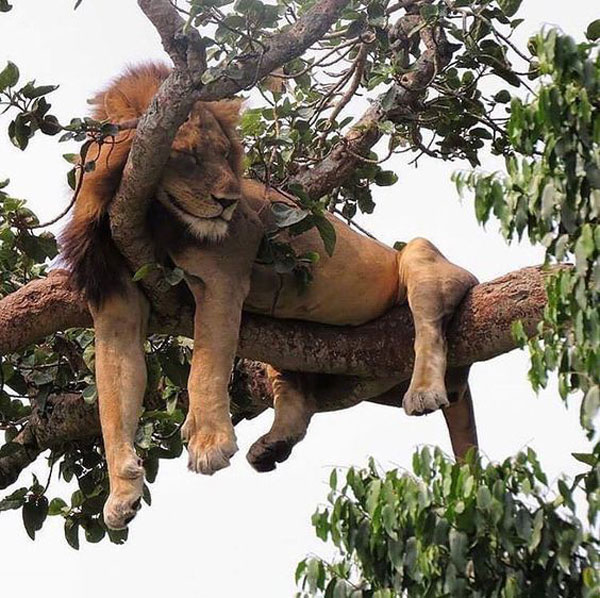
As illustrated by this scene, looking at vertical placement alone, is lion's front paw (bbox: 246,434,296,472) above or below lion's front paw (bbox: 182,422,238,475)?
above

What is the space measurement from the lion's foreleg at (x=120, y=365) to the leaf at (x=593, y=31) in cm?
251

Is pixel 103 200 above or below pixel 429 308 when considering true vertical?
above

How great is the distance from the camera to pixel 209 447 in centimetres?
626

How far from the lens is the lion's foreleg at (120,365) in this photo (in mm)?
6617

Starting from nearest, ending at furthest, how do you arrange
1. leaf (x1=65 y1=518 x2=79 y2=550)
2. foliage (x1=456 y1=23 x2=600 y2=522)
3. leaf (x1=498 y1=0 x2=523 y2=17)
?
foliage (x1=456 y1=23 x2=600 y2=522)
leaf (x1=498 y1=0 x2=523 y2=17)
leaf (x1=65 y1=518 x2=79 y2=550)

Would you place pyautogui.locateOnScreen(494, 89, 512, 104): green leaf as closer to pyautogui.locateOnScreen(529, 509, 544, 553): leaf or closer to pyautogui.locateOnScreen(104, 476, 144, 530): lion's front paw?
pyautogui.locateOnScreen(104, 476, 144, 530): lion's front paw

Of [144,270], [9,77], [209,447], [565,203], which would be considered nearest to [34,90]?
[9,77]

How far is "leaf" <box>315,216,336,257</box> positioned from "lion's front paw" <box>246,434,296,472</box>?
3.37 feet

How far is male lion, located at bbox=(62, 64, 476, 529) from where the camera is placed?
21.1ft

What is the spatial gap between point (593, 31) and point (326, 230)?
1792mm

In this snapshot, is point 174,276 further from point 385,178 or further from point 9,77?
point 385,178

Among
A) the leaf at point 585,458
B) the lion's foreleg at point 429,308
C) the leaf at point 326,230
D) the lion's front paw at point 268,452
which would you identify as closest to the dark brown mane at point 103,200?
the leaf at point 326,230

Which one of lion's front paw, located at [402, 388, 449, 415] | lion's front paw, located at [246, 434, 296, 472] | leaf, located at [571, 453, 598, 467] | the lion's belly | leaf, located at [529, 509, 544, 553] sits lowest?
leaf, located at [529, 509, 544, 553]

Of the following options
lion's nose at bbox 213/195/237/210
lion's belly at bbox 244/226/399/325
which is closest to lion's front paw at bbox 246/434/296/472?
lion's belly at bbox 244/226/399/325
